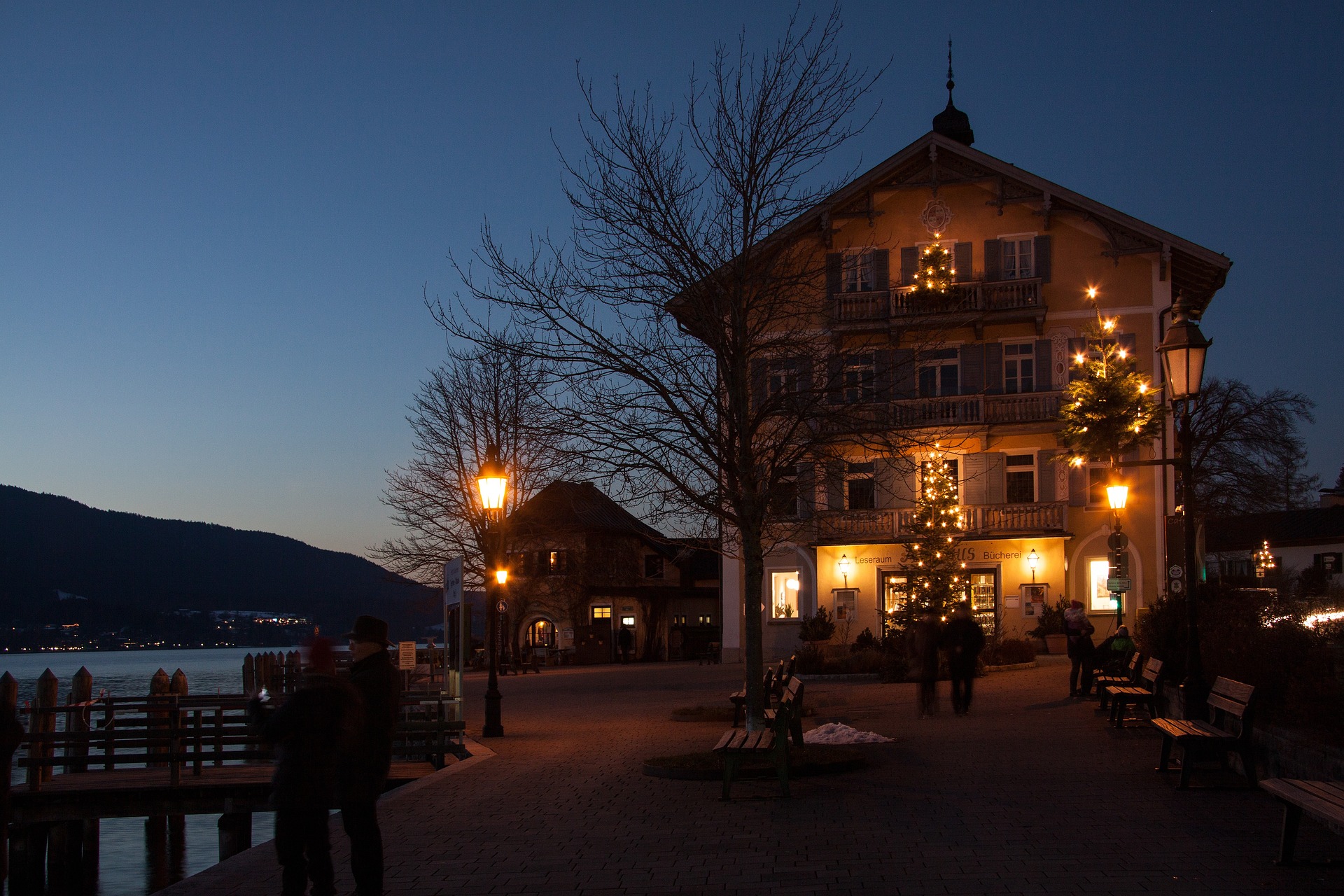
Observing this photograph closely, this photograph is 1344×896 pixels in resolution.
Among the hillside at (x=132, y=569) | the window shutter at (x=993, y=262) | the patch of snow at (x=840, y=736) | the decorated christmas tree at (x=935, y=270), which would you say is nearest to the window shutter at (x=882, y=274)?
the decorated christmas tree at (x=935, y=270)

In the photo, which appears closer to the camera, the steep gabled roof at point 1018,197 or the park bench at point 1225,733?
the park bench at point 1225,733

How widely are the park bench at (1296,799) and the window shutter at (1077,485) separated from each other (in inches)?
1088

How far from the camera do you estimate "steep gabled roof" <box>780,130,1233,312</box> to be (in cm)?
3450

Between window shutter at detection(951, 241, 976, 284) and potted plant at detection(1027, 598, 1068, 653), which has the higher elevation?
window shutter at detection(951, 241, 976, 284)

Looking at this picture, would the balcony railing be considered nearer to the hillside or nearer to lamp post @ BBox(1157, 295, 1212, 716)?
lamp post @ BBox(1157, 295, 1212, 716)

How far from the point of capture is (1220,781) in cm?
1126

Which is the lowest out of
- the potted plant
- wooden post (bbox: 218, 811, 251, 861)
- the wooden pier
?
wooden post (bbox: 218, 811, 251, 861)

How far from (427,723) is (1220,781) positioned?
890cm

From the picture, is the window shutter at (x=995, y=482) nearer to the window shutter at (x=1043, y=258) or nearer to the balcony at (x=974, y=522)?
the balcony at (x=974, y=522)

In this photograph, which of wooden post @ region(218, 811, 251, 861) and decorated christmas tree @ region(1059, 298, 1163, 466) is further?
decorated christmas tree @ region(1059, 298, 1163, 466)

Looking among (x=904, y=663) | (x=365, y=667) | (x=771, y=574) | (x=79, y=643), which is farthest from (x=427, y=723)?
(x=79, y=643)

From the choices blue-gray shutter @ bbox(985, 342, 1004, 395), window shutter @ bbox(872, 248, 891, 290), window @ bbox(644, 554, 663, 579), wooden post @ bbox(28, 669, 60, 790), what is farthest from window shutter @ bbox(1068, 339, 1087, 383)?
window @ bbox(644, 554, 663, 579)

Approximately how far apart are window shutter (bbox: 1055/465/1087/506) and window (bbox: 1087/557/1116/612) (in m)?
1.67

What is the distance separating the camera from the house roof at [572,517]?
23.5 metres
